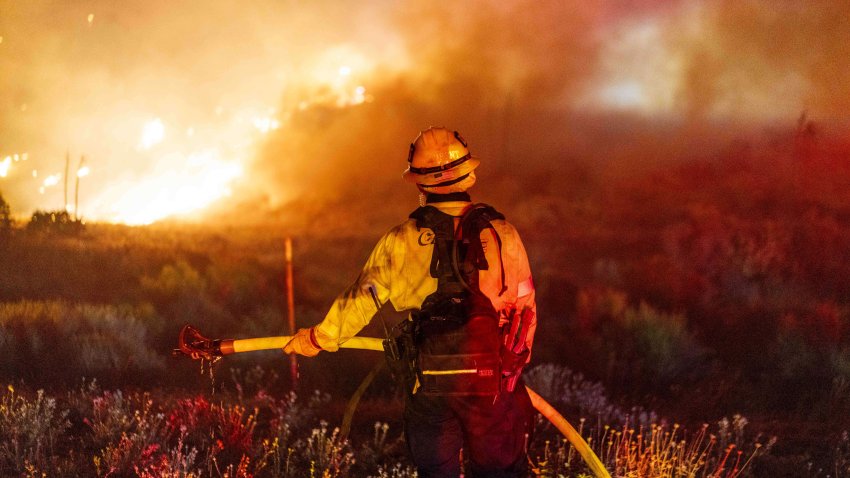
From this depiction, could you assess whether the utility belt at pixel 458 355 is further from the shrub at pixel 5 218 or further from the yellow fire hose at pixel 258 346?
the shrub at pixel 5 218

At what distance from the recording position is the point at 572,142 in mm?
22188

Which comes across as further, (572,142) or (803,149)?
(572,142)

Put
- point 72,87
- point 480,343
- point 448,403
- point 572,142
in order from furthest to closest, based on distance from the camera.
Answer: point 572,142 → point 72,87 → point 448,403 → point 480,343

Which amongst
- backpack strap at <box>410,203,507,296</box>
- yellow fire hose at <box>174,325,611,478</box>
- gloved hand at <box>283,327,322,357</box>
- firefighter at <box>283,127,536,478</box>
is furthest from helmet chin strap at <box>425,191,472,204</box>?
gloved hand at <box>283,327,322,357</box>

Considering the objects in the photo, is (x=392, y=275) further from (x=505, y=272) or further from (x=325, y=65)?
(x=325, y=65)

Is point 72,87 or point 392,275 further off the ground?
point 72,87

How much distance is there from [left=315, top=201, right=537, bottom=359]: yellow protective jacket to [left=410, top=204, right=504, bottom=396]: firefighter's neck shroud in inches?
3.8

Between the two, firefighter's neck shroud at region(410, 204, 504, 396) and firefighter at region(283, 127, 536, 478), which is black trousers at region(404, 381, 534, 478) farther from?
firefighter's neck shroud at region(410, 204, 504, 396)

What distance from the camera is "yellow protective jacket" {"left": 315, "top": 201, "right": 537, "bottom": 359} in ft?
9.61

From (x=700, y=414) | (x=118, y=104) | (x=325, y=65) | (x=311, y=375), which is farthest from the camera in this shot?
(x=325, y=65)

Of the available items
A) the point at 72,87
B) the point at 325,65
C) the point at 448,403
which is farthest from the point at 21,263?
the point at 325,65

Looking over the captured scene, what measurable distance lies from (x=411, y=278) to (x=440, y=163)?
0.55 metres

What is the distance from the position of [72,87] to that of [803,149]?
14.4 meters

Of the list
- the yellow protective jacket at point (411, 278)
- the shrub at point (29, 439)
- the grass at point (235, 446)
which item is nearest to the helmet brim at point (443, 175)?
the yellow protective jacket at point (411, 278)
